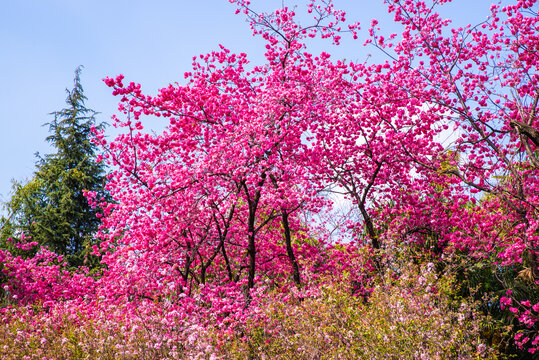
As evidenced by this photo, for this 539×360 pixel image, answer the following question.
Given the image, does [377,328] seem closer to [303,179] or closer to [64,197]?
[303,179]

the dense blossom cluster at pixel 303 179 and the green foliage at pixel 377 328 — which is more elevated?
the dense blossom cluster at pixel 303 179

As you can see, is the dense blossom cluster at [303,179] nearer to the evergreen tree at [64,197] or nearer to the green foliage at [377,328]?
the green foliage at [377,328]

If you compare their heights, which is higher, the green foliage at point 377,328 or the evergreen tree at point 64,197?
the evergreen tree at point 64,197

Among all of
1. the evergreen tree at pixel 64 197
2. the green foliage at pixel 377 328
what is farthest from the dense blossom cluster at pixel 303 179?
the evergreen tree at pixel 64 197

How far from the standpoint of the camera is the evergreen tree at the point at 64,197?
934 inches

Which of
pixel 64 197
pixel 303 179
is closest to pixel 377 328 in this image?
pixel 303 179

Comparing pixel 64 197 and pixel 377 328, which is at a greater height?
pixel 64 197

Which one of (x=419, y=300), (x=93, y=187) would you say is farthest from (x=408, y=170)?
(x=93, y=187)

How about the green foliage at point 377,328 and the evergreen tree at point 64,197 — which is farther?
the evergreen tree at point 64,197

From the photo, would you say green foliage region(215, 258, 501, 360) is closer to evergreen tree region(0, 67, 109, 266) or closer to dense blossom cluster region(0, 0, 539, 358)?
dense blossom cluster region(0, 0, 539, 358)

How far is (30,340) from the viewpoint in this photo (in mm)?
8688

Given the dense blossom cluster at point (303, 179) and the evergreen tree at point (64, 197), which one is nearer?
the dense blossom cluster at point (303, 179)

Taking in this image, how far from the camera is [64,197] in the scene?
24.2m

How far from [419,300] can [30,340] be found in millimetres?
7661
